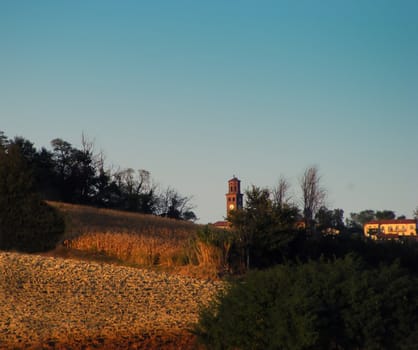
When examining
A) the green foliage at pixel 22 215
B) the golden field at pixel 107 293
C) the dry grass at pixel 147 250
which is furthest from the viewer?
the green foliage at pixel 22 215

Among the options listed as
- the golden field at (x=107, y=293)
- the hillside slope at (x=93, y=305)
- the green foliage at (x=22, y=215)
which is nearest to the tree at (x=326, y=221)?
the golden field at (x=107, y=293)

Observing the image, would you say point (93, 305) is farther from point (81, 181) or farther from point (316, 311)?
point (81, 181)

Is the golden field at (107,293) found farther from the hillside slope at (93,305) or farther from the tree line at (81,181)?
the tree line at (81,181)

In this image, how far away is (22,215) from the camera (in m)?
30.0

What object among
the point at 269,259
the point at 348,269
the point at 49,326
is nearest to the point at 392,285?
the point at 348,269

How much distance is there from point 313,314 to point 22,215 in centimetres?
2264

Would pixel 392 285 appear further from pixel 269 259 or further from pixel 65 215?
pixel 65 215

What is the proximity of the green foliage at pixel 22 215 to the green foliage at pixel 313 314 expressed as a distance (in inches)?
770

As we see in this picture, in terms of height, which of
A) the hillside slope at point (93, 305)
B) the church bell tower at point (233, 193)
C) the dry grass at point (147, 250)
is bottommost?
the hillside slope at point (93, 305)

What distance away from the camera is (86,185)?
5925 centimetres

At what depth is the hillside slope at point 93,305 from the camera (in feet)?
42.0

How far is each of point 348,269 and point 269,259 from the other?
41.7 feet

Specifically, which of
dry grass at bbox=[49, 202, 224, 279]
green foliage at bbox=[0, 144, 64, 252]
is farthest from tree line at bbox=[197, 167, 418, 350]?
green foliage at bbox=[0, 144, 64, 252]

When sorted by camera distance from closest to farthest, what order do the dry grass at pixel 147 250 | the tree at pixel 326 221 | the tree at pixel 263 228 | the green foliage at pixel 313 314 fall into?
the green foliage at pixel 313 314 → the dry grass at pixel 147 250 → the tree at pixel 263 228 → the tree at pixel 326 221
